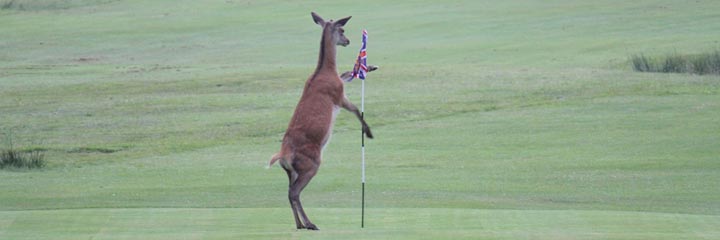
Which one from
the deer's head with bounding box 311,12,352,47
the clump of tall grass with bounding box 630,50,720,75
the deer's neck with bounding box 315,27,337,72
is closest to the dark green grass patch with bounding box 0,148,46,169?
the deer's head with bounding box 311,12,352,47

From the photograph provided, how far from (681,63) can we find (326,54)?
85.7 feet

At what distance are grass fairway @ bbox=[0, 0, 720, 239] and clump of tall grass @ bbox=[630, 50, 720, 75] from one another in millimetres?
709

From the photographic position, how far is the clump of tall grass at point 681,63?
37562mm

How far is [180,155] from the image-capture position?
2619 cm

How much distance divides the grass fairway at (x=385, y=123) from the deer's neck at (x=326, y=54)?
5.59 feet

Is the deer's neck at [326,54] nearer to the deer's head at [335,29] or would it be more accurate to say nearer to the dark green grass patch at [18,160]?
the deer's head at [335,29]

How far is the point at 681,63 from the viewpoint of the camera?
3812 centimetres

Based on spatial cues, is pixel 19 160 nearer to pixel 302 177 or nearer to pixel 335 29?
pixel 335 29

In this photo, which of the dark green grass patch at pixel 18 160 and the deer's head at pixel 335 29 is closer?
the deer's head at pixel 335 29

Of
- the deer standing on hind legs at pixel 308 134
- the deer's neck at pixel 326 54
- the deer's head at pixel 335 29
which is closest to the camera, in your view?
the deer standing on hind legs at pixel 308 134

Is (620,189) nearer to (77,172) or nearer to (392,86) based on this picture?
(77,172)

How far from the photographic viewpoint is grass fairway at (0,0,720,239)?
Answer: 1560cm

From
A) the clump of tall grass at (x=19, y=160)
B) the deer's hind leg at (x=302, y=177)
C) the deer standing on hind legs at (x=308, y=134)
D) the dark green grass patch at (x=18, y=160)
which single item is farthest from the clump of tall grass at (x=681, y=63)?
the deer's hind leg at (x=302, y=177)

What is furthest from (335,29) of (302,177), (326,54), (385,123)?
(385,123)
